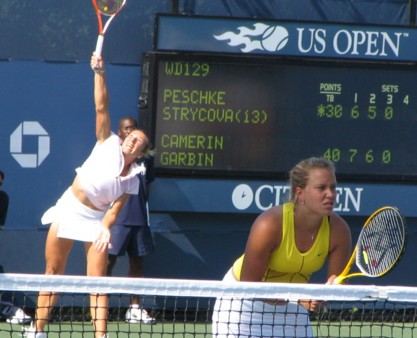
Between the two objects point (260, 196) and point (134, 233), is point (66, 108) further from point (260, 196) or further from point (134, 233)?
point (260, 196)

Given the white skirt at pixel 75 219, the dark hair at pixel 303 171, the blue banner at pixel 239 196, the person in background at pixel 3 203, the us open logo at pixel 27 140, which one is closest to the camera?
the dark hair at pixel 303 171

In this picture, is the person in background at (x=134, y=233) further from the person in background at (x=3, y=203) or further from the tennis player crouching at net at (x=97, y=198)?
the tennis player crouching at net at (x=97, y=198)

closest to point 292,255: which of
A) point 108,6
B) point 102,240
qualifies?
point 102,240

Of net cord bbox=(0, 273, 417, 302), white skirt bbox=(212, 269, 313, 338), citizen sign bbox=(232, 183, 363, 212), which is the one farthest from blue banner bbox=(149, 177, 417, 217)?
net cord bbox=(0, 273, 417, 302)

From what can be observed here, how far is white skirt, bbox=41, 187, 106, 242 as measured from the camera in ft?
20.7

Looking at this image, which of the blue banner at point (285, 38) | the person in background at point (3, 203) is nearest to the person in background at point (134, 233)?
the person in background at point (3, 203)

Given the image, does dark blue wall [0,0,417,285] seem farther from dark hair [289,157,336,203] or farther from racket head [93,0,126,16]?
dark hair [289,157,336,203]

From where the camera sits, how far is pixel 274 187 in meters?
8.06

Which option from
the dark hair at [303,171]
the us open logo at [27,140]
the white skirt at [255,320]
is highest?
the us open logo at [27,140]

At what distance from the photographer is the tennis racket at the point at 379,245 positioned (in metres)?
4.57

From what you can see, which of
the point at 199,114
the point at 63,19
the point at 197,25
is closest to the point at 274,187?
the point at 199,114

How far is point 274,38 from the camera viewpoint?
8.01m

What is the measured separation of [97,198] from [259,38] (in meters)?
2.15

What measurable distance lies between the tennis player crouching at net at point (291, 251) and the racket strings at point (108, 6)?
2.80 meters
